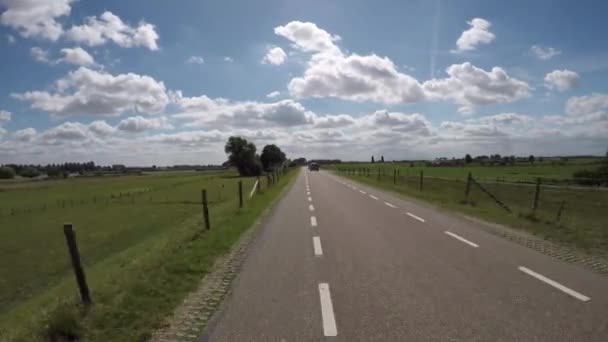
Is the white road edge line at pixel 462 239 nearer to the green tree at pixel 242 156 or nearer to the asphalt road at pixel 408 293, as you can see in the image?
the asphalt road at pixel 408 293

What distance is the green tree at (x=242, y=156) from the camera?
115 meters

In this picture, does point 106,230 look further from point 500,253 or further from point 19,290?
point 500,253

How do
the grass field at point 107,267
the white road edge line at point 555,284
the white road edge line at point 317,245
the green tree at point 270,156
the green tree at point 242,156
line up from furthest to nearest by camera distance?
the green tree at point 270,156, the green tree at point 242,156, the white road edge line at point 317,245, the white road edge line at point 555,284, the grass field at point 107,267

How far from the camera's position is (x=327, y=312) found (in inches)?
186

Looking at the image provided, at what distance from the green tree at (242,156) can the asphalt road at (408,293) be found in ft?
350

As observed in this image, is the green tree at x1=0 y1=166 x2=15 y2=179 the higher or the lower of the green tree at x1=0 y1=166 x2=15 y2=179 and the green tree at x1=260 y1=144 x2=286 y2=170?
the lower

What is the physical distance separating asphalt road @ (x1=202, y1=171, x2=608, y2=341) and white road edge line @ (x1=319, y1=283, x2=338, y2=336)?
0.5 inches

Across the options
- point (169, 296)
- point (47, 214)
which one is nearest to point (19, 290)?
point (169, 296)

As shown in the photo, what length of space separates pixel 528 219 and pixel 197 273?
12.7 metres

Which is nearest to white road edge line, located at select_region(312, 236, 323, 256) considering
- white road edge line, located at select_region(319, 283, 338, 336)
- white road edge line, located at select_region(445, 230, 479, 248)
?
white road edge line, located at select_region(319, 283, 338, 336)

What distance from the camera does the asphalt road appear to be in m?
4.14

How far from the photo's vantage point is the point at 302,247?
28.9ft

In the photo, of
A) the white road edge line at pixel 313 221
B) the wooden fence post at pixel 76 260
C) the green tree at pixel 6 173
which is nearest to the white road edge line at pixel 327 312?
the wooden fence post at pixel 76 260

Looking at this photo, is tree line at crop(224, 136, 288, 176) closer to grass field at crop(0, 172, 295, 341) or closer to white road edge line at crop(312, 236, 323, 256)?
grass field at crop(0, 172, 295, 341)
